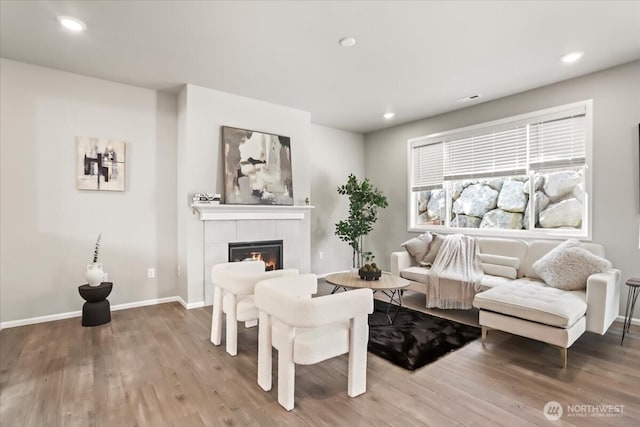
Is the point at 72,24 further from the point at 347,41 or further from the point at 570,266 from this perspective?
the point at 570,266

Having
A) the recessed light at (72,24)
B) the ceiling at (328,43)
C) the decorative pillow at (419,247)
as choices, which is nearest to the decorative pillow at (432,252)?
the decorative pillow at (419,247)

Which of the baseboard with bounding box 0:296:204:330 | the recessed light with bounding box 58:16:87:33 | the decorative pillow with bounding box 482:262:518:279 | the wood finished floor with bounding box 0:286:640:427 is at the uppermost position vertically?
the recessed light with bounding box 58:16:87:33

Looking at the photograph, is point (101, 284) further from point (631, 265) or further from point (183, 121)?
point (631, 265)

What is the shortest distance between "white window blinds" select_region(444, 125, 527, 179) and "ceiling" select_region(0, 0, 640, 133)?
581 millimetres

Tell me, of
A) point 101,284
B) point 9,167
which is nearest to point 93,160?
point 9,167

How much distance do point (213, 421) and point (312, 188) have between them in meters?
4.15

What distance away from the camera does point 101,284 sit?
3.38 metres

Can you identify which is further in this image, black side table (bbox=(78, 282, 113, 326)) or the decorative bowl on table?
the decorative bowl on table

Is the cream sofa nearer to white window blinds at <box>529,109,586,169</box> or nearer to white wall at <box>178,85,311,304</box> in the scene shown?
white window blinds at <box>529,109,586,169</box>

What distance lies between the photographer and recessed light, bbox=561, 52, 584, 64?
3092 millimetres

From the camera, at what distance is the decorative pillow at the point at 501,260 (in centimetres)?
369

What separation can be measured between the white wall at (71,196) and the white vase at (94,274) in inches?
14.5

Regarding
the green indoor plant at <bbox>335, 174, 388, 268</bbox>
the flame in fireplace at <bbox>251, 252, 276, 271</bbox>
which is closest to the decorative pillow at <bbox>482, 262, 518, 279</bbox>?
the green indoor plant at <bbox>335, 174, 388, 268</bbox>

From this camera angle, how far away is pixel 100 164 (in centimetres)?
366
